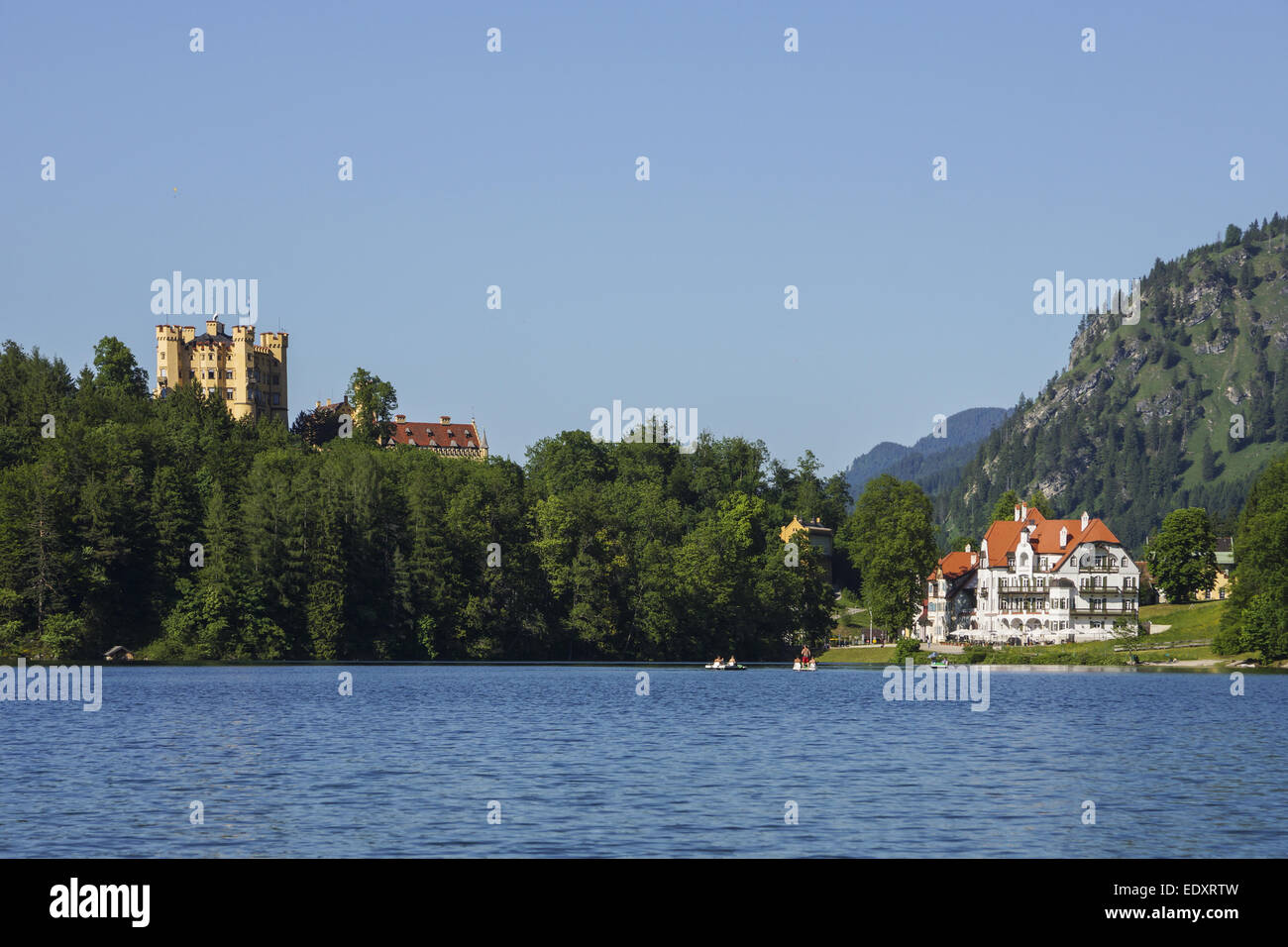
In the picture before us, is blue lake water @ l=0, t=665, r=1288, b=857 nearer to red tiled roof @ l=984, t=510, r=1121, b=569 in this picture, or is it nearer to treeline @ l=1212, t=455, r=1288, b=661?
treeline @ l=1212, t=455, r=1288, b=661

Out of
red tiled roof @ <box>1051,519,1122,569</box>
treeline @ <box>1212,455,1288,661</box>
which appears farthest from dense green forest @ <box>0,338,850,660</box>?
treeline @ <box>1212,455,1288,661</box>

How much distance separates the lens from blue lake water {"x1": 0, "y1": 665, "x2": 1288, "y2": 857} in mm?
29000

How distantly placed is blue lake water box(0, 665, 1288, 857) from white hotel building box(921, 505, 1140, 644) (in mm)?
80624

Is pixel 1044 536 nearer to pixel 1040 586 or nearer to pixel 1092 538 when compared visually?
pixel 1092 538

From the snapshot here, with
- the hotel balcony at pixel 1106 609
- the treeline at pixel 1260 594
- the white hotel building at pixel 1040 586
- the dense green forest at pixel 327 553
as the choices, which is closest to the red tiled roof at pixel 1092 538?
the white hotel building at pixel 1040 586

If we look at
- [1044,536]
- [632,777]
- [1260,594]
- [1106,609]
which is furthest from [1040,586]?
[632,777]

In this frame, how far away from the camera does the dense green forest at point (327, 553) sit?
11550 centimetres

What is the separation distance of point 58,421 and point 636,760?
4278 inches

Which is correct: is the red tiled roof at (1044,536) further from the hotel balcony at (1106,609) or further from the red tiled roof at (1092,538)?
the hotel balcony at (1106,609)

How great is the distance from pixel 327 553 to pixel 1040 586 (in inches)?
3177

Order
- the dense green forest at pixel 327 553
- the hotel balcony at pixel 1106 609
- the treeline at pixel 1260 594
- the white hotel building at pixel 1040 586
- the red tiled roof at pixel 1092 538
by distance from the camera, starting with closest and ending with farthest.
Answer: the treeline at pixel 1260 594 < the dense green forest at pixel 327 553 < the hotel balcony at pixel 1106 609 < the white hotel building at pixel 1040 586 < the red tiled roof at pixel 1092 538

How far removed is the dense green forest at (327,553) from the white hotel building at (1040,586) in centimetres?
2406
